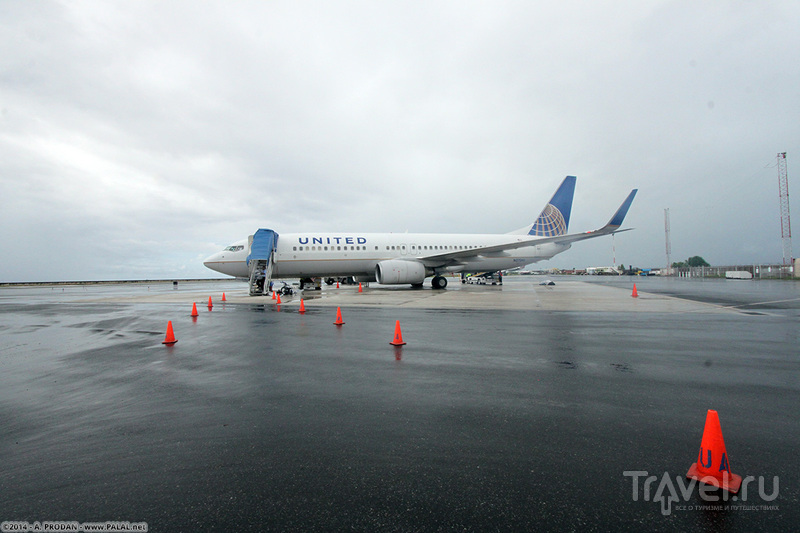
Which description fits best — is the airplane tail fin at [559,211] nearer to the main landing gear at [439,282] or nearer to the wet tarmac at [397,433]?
the main landing gear at [439,282]

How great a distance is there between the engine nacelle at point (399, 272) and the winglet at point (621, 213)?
11833 mm

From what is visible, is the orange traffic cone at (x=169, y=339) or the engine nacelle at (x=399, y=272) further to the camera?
the engine nacelle at (x=399, y=272)

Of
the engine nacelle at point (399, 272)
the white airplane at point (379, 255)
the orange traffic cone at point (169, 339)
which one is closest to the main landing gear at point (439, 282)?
the white airplane at point (379, 255)

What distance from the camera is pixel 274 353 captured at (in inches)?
271

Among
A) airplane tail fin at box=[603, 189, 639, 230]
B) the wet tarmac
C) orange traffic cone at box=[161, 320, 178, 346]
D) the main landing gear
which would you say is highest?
airplane tail fin at box=[603, 189, 639, 230]

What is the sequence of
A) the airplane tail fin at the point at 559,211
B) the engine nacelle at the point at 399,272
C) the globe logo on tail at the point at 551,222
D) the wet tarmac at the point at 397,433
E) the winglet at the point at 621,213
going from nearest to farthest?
the wet tarmac at the point at 397,433 → the winglet at the point at 621,213 → the engine nacelle at the point at 399,272 → the airplane tail fin at the point at 559,211 → the globe logo on tail at the point at 551,222

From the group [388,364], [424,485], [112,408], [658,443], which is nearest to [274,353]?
[388,364]

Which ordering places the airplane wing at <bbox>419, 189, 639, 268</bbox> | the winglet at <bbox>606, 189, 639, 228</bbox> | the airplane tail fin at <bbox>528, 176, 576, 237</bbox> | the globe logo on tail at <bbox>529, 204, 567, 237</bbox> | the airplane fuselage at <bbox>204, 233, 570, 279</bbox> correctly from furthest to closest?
the globe logo on tail at <bbox>529, 204, 567, 237</bbox>
the airplane tail fin at <bbox>528, 176, 576, 237</bbox>
the airplane fuselage at <bbox>204, 233, 570, 279</bbox>
the winglet at <bbox>606, 189, 639, 228</bbox>
the airplane wing at <bbox>419, 189, 639, 268</bbox>

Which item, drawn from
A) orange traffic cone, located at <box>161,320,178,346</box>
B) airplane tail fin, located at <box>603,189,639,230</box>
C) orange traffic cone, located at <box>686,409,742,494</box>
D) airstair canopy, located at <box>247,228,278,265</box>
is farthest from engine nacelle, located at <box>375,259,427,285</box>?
orange traffic cone, located at <box>686,409,742,494</box>

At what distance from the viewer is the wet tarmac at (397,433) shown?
93.3 inches

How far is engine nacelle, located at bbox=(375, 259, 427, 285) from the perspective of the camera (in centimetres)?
2339

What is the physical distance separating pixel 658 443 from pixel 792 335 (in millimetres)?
8043

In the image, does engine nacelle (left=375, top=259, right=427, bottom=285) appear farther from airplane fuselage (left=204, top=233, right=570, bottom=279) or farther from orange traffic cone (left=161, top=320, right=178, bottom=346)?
orange traffic cone (left=161, top=320, right=178, bottom=346)

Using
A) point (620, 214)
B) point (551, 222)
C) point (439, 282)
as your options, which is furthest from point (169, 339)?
point (551, 222)
